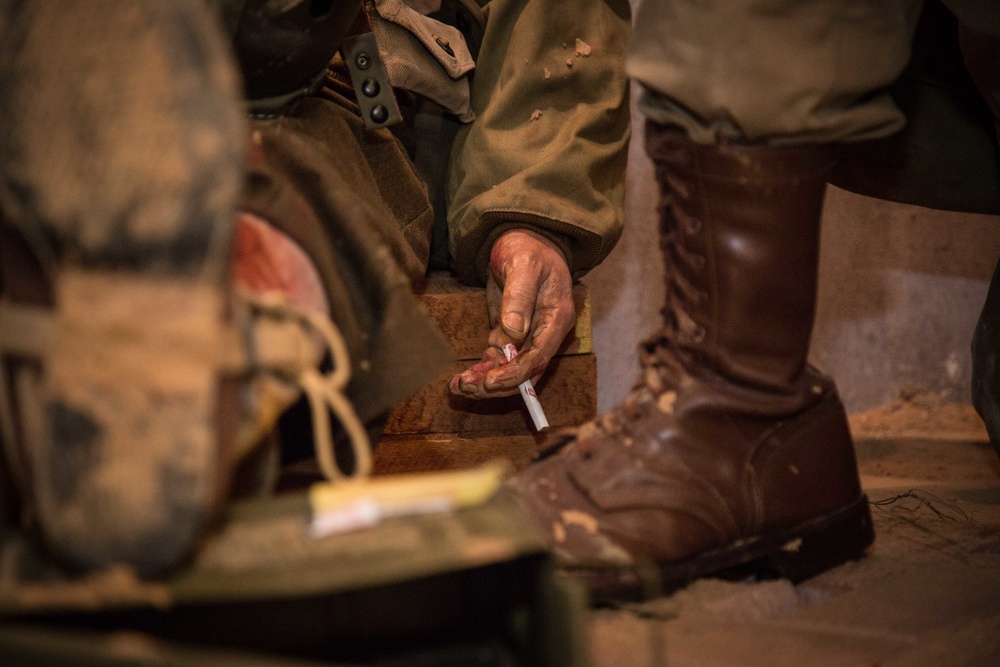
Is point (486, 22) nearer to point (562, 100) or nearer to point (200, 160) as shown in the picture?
point (562, 100)

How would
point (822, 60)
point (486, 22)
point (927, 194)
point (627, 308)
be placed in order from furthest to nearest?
point (627, 308)
point (486, 22)
point (927, 194)
point (822, 60)

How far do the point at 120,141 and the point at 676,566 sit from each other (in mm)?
562

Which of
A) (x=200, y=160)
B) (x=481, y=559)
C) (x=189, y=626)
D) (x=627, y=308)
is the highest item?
(x=200, y=160)

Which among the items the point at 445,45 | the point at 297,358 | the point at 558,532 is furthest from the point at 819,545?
the point at 445,45

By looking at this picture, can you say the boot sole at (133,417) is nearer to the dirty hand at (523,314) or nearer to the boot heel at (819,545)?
the boot heel at (819,545)

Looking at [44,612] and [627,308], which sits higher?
[44,612]

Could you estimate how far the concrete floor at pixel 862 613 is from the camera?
2.15ft

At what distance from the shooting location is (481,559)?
0.45 meters

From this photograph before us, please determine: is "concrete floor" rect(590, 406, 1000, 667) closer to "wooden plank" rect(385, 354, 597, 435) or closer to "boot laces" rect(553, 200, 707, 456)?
"boot laces" rect(553, 200, 707, 456)

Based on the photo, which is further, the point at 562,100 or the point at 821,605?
the point at 562,100

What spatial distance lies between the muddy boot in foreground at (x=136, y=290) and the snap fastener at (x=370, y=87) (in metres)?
0.60

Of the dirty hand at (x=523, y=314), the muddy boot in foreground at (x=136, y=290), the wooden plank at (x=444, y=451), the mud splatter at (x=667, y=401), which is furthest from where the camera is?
the wooden plank at (x=444, y=451)

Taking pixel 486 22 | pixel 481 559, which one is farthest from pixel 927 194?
pixel 481 559

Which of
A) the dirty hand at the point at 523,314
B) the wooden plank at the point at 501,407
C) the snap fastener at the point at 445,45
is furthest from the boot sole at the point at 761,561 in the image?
the snap fastener at the point at 445,45
